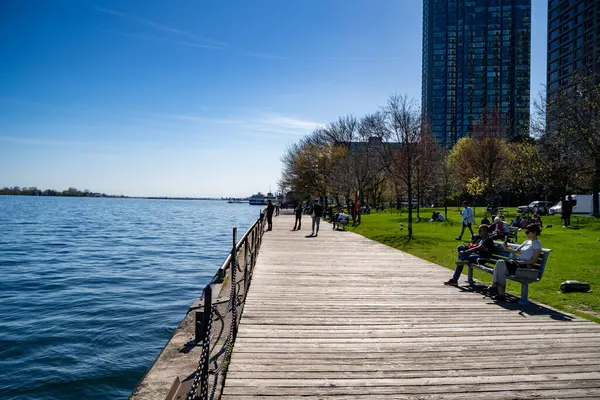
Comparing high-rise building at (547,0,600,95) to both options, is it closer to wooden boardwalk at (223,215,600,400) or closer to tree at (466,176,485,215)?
tree at (466,176,485,215)

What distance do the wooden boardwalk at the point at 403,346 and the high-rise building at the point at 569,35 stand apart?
94.6 metres

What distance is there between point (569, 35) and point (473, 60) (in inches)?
1837

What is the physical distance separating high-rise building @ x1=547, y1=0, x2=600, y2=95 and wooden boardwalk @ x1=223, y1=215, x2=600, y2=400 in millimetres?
94627

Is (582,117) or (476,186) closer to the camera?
(582,117)

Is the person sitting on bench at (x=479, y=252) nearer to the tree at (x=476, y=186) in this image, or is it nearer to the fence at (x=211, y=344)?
the fence at (x=211, y=344)

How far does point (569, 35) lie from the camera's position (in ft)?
328

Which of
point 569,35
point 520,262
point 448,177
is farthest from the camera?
point 569,35

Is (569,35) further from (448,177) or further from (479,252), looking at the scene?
(479,252)

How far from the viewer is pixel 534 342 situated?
20.6 feet

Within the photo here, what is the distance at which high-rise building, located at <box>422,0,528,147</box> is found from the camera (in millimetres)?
142000

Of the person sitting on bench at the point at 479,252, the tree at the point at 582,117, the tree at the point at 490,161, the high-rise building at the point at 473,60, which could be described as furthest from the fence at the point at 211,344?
the high-rise building at the point at 473,60

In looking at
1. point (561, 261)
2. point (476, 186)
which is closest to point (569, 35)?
point (476, 186)

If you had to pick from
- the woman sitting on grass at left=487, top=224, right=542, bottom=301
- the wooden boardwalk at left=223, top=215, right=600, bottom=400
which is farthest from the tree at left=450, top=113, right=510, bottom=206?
the wooden boardwalk at left=223, top=215, right=600, bottom=400

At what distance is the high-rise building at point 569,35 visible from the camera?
3590 inches
